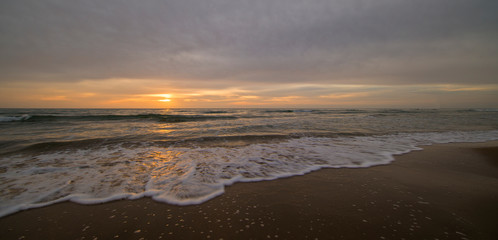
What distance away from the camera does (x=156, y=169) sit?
4723 millimetres

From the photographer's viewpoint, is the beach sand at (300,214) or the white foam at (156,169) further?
the white foam at (156,169)

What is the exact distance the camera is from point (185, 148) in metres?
7.22

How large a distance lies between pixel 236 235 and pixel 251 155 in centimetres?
389

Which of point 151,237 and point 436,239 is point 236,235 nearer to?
point 151,237

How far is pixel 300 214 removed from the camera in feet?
8.77

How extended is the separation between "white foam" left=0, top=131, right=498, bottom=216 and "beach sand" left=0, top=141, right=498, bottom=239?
369 millimetres

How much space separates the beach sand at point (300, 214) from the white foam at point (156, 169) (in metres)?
0.37

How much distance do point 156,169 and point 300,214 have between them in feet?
12.0

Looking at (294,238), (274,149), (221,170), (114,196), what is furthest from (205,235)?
(274,149)

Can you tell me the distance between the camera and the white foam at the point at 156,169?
337cm

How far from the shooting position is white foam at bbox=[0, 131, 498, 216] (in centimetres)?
337

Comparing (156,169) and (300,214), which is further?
(156,169)

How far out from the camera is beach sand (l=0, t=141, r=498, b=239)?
2.29m

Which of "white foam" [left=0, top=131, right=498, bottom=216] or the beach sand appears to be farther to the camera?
"white foam" [left=0, top=131, right=498, bottom=216]
